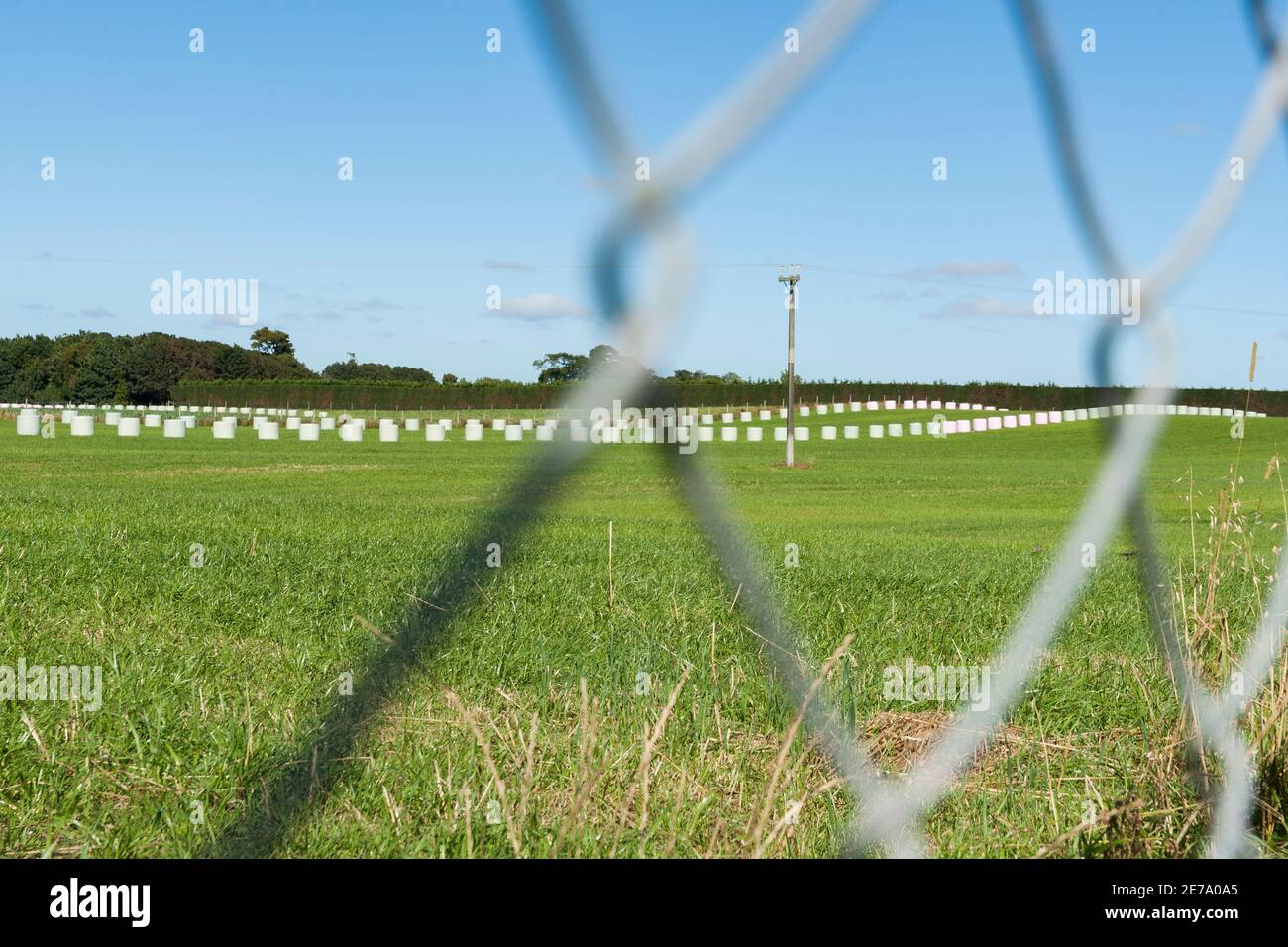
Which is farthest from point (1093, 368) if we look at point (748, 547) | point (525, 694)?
point (525, 694)

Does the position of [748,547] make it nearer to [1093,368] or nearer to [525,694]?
[1093,368]

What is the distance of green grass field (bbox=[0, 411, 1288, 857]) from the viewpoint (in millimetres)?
2553

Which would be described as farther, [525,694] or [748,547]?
[525,694]

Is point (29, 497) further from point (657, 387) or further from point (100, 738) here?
point (657, 387)

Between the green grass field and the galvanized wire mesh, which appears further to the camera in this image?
the green grass field

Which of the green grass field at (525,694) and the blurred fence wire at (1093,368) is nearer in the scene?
the blurred fence wire at (1093,368)

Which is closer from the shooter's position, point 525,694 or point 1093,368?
point 1093,368

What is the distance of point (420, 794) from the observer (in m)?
2.85

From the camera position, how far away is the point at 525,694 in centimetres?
400

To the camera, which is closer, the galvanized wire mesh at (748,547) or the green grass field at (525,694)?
the galvanized wire mesh at (748,547)

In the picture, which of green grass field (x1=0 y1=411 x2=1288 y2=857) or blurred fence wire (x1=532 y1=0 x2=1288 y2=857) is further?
green grass field (x1=0 y1=411 x2=1288 y2=857)

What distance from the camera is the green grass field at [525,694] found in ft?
8.38

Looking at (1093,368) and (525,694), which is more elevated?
(1093,368)
